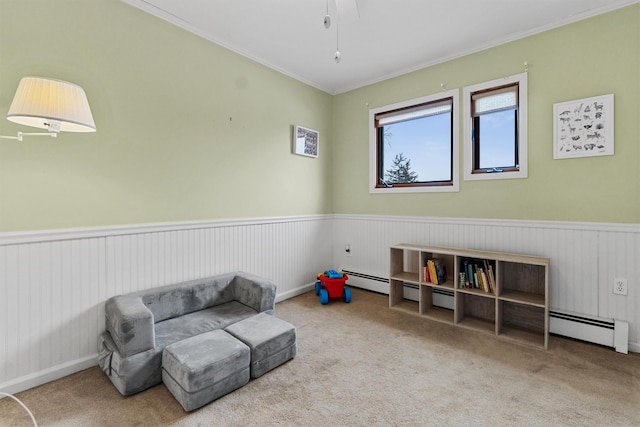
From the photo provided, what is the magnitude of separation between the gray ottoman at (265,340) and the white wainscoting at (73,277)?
0.84 metres

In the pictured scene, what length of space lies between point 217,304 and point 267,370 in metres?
0.86

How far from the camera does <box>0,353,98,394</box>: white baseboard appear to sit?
5.88 ft

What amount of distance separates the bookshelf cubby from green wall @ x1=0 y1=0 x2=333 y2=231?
182cm

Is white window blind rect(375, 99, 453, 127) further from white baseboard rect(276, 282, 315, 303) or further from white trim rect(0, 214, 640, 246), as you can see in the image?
white baseboard rect(276, 282, 315, 303)

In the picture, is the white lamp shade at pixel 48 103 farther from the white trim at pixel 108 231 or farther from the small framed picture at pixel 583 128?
the small framed picture at pixel 583 128

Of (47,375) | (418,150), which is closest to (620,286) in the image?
(418,150)

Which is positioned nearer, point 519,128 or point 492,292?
point 492,292

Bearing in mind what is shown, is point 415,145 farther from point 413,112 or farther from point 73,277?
point 73,277

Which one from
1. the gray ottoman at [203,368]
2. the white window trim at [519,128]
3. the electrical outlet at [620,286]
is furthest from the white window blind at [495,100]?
the gray ottoman at [203,368]

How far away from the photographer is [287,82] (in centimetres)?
354

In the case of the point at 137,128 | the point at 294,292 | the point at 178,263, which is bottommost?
the point at 294,292

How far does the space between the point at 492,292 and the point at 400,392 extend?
139 centimetres

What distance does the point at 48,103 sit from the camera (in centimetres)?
149

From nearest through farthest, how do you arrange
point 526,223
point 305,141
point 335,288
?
1. point 526,223
2. point 335,288
3. point 305,141
